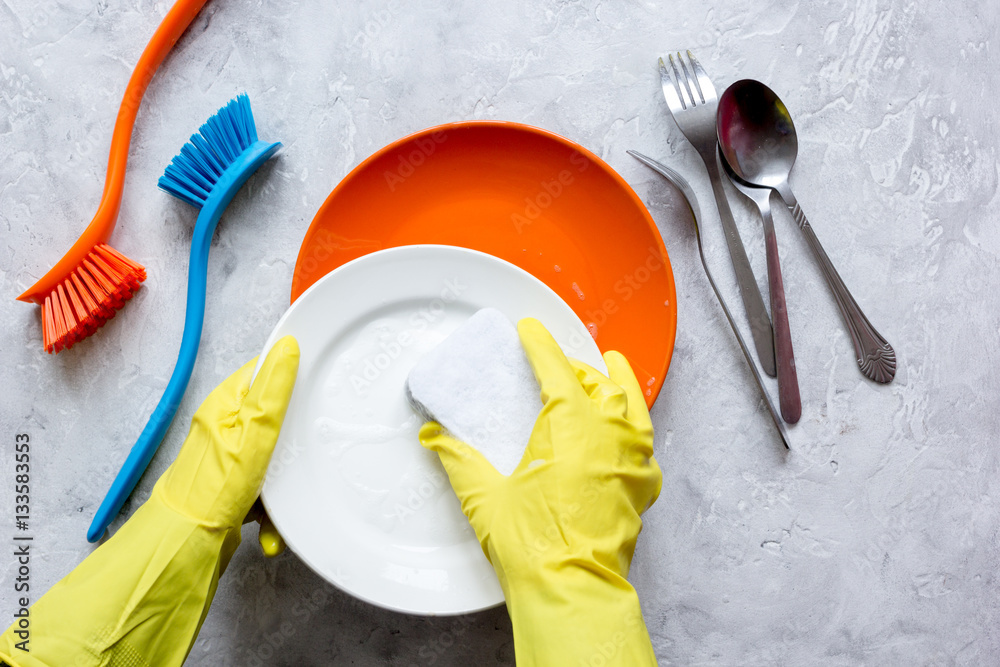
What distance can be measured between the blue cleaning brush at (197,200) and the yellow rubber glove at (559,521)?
36cm

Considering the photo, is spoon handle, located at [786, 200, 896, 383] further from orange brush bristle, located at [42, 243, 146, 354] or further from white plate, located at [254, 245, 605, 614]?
orange brush bristle, located at [42, 243, 146, 354]

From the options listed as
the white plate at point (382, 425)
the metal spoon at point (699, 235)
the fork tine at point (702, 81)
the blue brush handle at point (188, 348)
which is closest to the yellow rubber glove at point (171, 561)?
the white plate at point (382, 425)

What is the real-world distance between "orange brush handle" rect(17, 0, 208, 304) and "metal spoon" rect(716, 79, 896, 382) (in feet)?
2.32

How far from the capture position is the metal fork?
2.62 ft

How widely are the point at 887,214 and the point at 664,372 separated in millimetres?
409

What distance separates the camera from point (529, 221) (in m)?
0.75

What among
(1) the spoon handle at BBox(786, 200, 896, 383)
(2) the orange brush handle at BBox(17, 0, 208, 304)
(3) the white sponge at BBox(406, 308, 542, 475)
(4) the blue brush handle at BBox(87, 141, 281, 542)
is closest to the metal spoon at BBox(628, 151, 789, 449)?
(1) the spoon handle at BBox(786, 200, 896, 383)

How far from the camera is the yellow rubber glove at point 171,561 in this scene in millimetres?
593

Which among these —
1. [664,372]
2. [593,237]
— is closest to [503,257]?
[593,237]

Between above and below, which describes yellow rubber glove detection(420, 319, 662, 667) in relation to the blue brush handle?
below

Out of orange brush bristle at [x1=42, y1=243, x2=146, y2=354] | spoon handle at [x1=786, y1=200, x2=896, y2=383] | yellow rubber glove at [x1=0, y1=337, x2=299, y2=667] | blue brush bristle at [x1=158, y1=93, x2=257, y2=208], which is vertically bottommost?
spoon handle at [x1=786, y1=200, x2=896, y2=383]

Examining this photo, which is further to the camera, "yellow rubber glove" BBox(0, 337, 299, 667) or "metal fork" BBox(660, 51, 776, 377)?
"metal fork" BBox(660, 51, 776, 377)

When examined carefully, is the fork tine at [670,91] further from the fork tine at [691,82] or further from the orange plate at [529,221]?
the orange plate at [529,221]

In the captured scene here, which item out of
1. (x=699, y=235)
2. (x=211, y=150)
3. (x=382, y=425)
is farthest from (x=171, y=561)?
(x=699, y=235)
